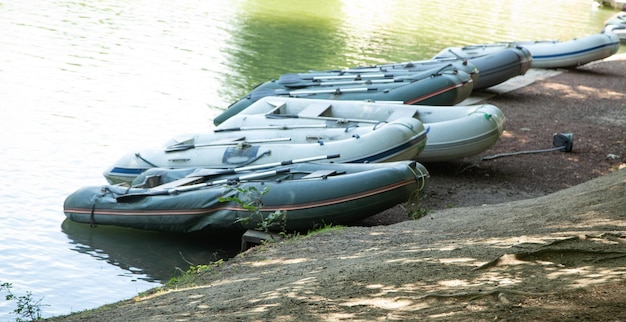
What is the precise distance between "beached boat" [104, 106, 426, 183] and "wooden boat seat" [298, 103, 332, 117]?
48 cm

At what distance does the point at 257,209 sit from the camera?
9.05 metres

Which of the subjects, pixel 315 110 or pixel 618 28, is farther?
pixel 618 28

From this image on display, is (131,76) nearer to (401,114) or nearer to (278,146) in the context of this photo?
(401,114)

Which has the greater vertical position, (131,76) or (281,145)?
(281,145)

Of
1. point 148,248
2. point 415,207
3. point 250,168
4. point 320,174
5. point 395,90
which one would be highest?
point 395,90

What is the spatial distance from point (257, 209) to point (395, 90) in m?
5.02

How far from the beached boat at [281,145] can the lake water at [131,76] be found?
1091 millimetres

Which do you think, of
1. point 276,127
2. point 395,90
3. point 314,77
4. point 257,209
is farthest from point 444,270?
point 314,77

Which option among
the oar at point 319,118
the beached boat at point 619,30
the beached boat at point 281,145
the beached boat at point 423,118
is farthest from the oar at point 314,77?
the beached boat at point 619,30

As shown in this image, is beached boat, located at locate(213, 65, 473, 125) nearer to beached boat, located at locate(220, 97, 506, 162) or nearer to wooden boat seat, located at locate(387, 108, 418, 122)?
beached boat, located at locate(220, 97, 506, 162)

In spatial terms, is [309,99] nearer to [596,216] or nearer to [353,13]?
[596,216]

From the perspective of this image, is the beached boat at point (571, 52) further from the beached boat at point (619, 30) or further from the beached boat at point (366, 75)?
the beached boat at point (619, 30)

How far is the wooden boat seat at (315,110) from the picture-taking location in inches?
482

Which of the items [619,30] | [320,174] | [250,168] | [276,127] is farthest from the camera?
[619,30]
